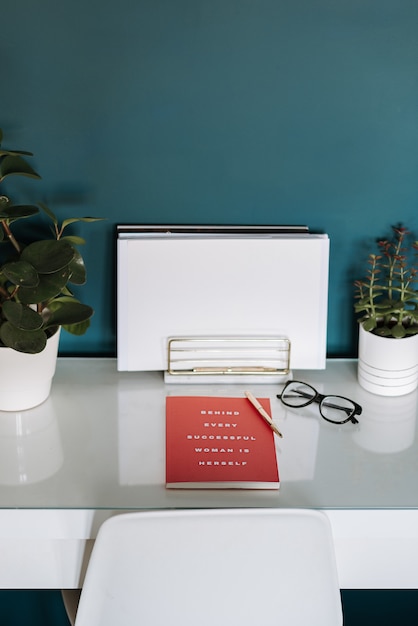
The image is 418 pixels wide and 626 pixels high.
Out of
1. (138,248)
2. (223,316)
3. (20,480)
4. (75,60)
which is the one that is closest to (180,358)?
(223,316)

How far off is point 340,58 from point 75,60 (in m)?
0.48

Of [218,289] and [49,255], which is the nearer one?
[49,255]

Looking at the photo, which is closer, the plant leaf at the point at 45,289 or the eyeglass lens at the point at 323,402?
the plant leaf at the point at 45,289

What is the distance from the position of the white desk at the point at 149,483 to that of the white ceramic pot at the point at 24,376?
27 millimetres

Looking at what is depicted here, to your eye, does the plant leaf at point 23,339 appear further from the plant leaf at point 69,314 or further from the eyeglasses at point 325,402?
the eyeglasses at point 325,402

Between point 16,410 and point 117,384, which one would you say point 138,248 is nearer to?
point 117,384

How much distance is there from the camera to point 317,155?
139 centimetres

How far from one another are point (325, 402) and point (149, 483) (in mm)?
391

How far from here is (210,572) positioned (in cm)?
96

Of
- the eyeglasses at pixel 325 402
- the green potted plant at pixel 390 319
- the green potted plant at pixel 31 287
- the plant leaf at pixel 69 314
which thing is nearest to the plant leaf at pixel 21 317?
the green potted plant at pixel 31 287

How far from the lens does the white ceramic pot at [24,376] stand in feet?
4.11

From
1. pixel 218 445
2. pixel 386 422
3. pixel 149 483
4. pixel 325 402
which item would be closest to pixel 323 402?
pixel 325 402

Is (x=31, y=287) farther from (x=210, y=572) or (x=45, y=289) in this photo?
(x=210, y=572)

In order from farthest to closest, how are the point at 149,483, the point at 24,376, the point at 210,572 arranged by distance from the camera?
the point at 24,376
the point at 149,483
the point at 210,572
